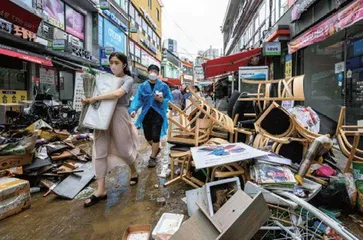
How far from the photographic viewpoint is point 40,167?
3193 millimetres

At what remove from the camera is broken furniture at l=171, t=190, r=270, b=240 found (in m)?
1.51

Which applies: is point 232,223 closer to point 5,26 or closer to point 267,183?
point 267,183

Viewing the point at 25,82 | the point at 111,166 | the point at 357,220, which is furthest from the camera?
the point at 25,82

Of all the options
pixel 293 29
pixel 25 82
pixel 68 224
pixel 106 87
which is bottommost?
pixel 68 224

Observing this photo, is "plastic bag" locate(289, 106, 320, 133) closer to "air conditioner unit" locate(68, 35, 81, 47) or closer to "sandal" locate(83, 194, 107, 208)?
"sandal" locate(83, 194, 107, 208)

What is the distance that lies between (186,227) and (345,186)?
1.72m

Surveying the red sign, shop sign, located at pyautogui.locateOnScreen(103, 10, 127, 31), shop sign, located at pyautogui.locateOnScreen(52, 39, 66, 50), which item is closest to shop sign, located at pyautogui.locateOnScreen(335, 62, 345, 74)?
the red sign

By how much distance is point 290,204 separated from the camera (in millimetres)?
1925

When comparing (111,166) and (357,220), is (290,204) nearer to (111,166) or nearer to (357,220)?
(357,220)

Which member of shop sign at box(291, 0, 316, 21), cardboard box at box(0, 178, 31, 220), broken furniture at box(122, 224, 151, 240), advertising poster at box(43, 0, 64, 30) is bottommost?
broken furniture at box(122, 224, 151, 240)

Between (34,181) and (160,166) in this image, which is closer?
(34,181)

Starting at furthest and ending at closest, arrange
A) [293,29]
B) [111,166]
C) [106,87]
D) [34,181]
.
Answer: [293,29]
[34,181]
[111,166]
[106,87]

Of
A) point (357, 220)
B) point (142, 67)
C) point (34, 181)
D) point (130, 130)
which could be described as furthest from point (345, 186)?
point (142, 67)

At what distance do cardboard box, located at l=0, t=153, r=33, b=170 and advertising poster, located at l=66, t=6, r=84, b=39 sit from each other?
10.5 metres
